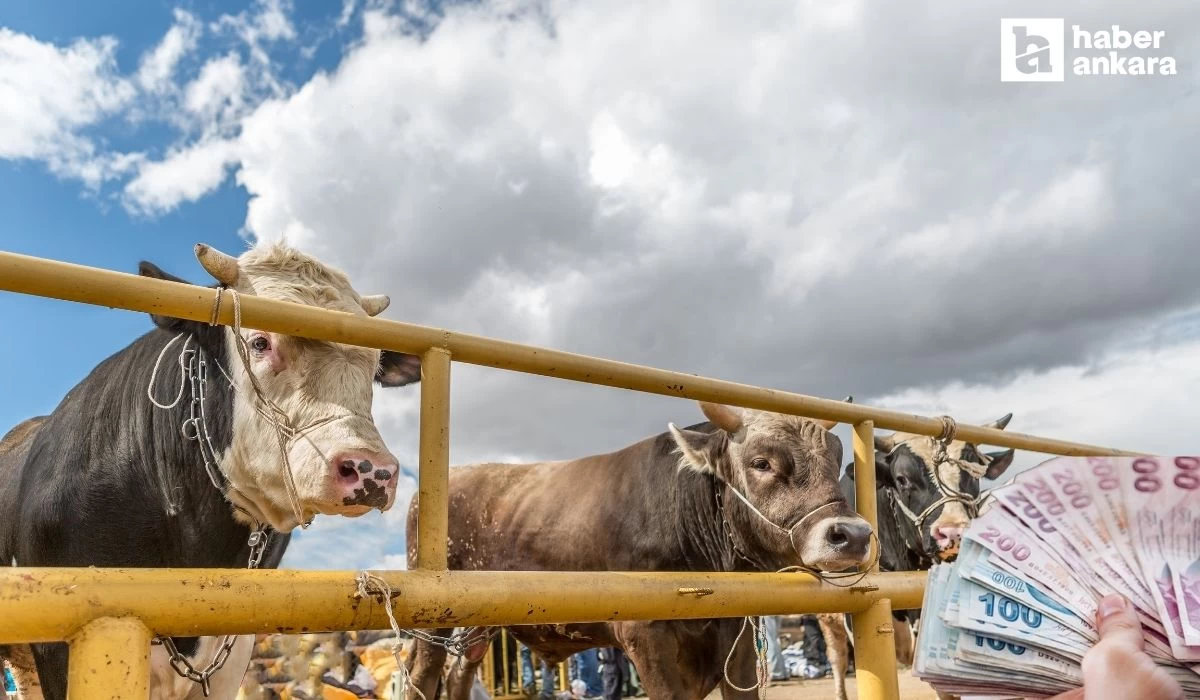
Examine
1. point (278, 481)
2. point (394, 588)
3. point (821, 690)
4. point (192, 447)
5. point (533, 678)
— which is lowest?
point (821, 690)

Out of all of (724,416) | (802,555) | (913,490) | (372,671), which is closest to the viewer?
(802,555)

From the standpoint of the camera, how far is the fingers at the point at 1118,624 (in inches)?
42.3

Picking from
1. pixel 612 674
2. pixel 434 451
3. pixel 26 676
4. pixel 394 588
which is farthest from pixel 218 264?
pixel 612 674

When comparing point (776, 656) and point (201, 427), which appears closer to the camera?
point (201, 427)

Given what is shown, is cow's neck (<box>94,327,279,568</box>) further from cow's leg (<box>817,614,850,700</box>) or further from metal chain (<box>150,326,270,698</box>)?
cow's leg (<box>817,614,850,700</box>)

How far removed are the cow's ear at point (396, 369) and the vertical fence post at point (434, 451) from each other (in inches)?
49.8

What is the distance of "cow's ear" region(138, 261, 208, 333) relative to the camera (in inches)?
101

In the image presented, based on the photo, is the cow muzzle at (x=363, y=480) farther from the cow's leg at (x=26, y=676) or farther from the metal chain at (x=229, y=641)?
the cow's leg at (x=26, y=676)

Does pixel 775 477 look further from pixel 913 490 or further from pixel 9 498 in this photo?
pixel 913 490

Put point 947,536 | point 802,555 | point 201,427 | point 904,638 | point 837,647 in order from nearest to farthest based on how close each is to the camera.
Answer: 1. point 201,427
2. point 802,555
3. point 947,536
4. point 904,638
5. point 837,647

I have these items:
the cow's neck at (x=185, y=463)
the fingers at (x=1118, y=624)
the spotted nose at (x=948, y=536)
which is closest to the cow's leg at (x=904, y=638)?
the spotted nose at (x=948, y=536)

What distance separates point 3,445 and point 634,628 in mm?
2896

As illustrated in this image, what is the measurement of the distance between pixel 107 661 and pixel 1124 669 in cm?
129

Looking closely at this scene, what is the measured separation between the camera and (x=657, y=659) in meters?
4.16
